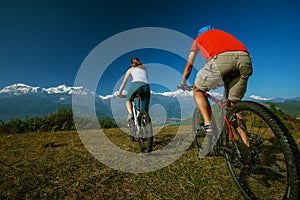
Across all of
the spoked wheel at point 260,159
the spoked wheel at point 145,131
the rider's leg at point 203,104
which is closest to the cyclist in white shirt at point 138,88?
the spoked wheel at point 145,131

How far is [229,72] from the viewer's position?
260 cm

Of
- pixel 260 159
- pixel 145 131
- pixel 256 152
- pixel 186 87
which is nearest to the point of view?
pixel 256 152

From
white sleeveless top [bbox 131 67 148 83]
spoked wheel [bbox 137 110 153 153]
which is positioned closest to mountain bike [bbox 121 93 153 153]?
spoked wheel [bbox 137 110 153 153]

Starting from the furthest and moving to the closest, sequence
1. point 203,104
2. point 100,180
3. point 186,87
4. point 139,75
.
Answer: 1. point 139,75
2. point 186,87
3. point 203,104
4. point 100,180

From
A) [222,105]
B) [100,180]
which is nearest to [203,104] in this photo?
[222,105]

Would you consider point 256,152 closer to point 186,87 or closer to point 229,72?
point 229,72

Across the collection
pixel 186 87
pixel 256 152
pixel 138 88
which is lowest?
pixel 256 152

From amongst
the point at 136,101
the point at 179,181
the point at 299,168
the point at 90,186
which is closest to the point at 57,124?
the point at 136,101

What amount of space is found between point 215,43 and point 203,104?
97 centimetres

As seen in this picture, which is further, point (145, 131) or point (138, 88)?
point (138, 88)

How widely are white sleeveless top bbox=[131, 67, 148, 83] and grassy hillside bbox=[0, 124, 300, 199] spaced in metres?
2.19

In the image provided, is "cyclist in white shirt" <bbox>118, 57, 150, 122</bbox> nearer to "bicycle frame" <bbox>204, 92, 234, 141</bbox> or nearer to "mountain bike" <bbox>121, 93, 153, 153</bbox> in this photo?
"mountain bike" <bbox>121, 93, 153, 153</bbox>

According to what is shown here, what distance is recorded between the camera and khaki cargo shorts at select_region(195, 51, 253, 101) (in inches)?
97.6

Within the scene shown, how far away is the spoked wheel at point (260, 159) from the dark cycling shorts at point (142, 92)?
2412mm
